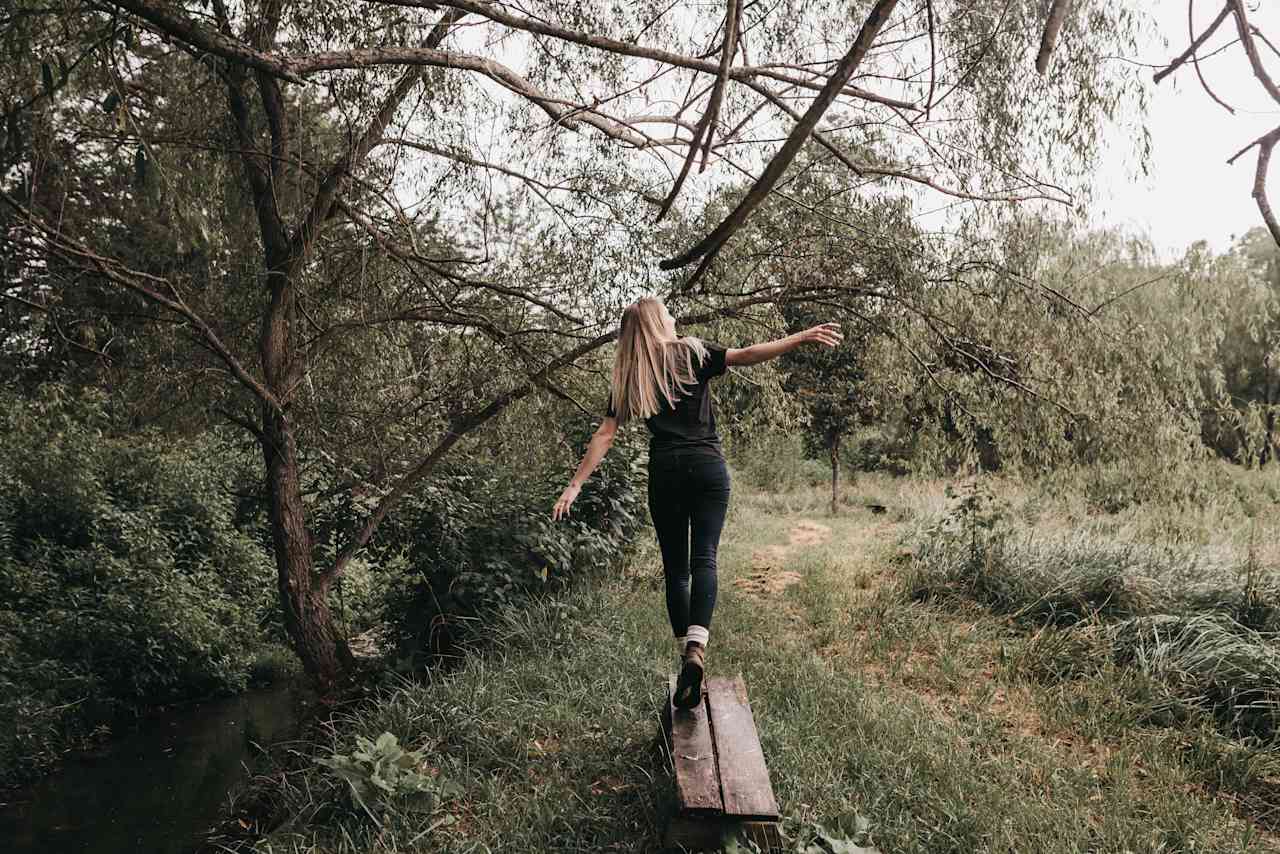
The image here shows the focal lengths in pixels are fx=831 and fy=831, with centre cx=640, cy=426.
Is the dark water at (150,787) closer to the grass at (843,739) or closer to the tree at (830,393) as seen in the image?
the grass at (843,739)

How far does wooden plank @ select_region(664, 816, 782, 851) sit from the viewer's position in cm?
Result: 260

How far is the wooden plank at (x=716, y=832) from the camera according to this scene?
2600 millimetres

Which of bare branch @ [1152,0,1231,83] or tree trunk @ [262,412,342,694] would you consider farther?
tree trunk @ [262,412,342,694]

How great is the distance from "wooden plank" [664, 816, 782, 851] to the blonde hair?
155 centimetres

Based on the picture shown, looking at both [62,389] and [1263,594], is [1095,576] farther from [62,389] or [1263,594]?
[62,389]

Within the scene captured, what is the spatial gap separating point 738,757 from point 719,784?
0.20 metres

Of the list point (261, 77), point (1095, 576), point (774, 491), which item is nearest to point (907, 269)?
point (1095, 576)

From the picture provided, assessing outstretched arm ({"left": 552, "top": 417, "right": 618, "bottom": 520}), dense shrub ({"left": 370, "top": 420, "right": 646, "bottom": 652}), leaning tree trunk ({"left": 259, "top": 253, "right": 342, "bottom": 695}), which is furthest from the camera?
dense shrub ({"left": 370, "top": 420, "right": 646, "bottom": 652})

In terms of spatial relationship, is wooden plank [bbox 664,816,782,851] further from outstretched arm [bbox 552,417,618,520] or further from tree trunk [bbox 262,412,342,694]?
tree trunk [bbox 262,412,342,694]

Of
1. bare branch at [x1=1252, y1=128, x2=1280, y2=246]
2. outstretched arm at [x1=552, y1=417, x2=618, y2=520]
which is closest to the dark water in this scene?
outstretched arm at [x1=552, y1=417, x2=618, y2=520]

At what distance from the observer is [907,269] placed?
→ 5.39 metres

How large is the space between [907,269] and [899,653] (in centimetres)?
249

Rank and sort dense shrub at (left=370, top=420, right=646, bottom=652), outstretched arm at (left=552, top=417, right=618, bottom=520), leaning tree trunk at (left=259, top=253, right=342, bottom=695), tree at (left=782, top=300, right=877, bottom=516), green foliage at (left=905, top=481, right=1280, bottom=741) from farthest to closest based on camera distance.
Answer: tree at (left=782, top=300, right=877, bottom=516), dense shrub at (left=370, top=420, right=646, bottom=652), leaning tree trunk at (left=259, top=253, right=342, bottom=695), green foliage at (left=905, top=481, right=1280, bottom=741), outstretched arm at (left=552, top=417, right=618, bottom=520)

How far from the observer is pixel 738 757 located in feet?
9.47
